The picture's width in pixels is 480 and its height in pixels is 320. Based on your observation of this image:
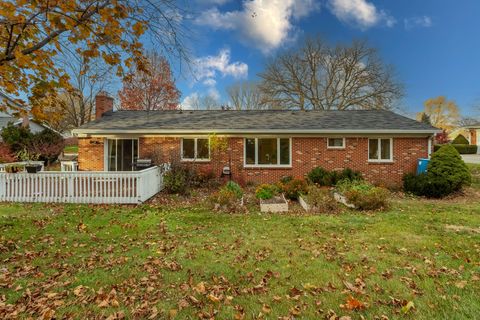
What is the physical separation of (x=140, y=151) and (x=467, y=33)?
19.9 m

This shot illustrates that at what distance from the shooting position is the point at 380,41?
30.5 m

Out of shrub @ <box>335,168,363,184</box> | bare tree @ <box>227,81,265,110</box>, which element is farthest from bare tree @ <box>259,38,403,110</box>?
shrub @ <box>335,168,363,184</box>

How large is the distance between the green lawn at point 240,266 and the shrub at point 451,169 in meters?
4.09

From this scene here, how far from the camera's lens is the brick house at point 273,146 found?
13664 mm

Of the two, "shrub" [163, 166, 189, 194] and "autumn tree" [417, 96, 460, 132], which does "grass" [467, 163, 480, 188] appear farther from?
"autumn tree" [417, 96, 460, 132]

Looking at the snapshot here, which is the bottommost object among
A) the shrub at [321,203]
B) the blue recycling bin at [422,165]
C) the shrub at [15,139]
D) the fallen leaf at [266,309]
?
the fallen leaf at [266,309]

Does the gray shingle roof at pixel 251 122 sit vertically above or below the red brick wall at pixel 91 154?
above

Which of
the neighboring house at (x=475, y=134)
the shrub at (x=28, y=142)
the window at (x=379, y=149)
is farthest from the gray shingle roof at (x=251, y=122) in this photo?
the neighboring house at (x=475, y=134)

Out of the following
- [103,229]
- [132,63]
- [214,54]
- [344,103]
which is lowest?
[103,229]

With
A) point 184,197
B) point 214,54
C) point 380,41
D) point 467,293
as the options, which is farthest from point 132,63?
point 380,41

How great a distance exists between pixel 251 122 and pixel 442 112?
67.1m

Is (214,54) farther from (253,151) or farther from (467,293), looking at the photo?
(253,151)

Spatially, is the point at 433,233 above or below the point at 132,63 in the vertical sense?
below

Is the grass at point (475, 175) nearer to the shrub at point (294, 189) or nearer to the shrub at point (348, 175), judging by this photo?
the shrub at point (348, 175)
